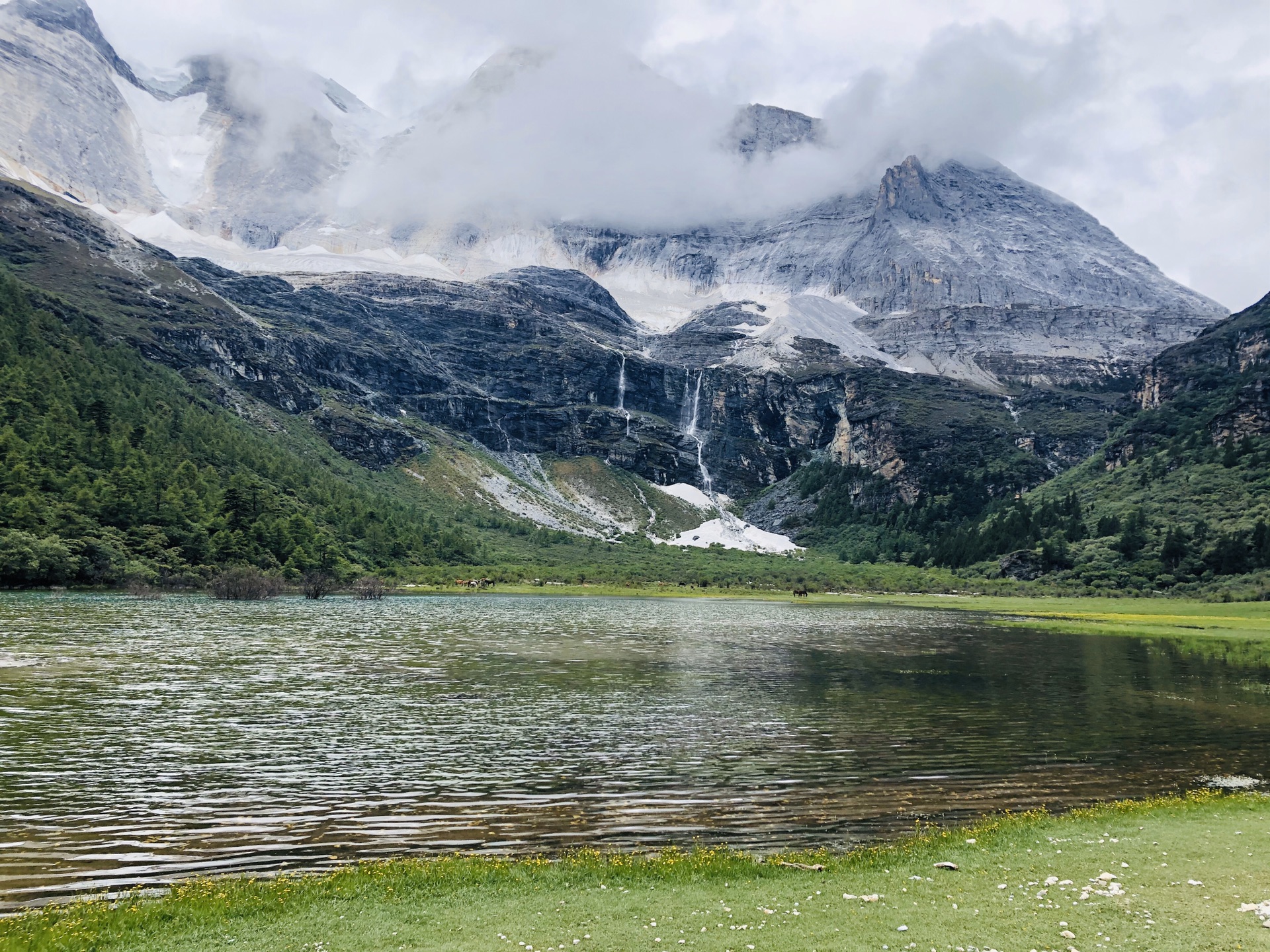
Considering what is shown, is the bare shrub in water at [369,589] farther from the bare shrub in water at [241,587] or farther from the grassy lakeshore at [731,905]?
the grassy lakeshore at [731,905]

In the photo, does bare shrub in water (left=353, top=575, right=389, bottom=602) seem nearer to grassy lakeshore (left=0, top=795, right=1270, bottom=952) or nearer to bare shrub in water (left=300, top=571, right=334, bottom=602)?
bare shrub in water (left=300, top=571, right=334, bottom=602)

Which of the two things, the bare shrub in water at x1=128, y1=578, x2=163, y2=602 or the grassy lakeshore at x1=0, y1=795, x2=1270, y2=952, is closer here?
the grassy lakeshore at x1=0, y1=795, x2=1270, y2=952

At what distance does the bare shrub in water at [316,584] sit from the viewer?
429ft

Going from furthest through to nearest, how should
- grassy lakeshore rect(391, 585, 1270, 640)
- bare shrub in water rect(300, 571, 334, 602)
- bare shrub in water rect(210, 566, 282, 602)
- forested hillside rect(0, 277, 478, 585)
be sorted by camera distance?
→ bare shrub in water rect(300, 571, 334, 602)
forested hillside rect(0, 277, 478, 585)
bare shrub in water rect(210, 566, 282, 602)
grassy lakeshore rect(391, 585, 1270, 640)

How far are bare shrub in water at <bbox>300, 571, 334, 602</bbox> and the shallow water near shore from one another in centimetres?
6180

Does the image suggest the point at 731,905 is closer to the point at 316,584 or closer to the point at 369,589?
the point at 316,584

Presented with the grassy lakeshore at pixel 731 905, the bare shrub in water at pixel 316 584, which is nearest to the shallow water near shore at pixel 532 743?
the grassy lakeshore at pixel 731 905

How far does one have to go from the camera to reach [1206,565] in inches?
5723

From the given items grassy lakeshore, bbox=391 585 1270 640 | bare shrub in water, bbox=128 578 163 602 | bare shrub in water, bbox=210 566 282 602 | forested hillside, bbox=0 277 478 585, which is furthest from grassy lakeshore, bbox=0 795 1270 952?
forested hillside, bbox=0 277 478 585

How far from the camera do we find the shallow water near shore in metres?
21.3

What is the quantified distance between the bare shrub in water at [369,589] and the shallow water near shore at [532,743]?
69.2 meters

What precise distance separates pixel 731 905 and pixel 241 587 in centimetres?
11635

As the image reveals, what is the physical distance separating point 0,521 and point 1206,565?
189 metres

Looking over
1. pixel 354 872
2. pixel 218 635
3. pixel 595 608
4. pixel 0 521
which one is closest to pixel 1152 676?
pixel 354 872
